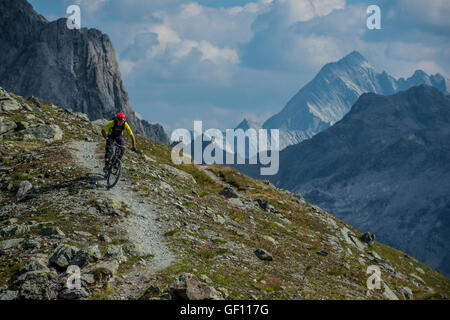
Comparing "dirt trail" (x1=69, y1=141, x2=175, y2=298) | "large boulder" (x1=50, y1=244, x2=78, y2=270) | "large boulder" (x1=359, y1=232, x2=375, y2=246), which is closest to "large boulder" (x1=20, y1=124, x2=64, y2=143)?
"dirt trail" (x1=69, y1=141, x2=175, y2=298)

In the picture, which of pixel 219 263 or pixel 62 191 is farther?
pixel 62 191

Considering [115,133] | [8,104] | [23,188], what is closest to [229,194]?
[115,133]

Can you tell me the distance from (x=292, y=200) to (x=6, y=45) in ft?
709

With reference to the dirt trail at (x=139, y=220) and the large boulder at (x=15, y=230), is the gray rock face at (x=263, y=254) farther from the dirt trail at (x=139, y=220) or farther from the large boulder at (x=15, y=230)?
the large boulder at (x=15, y=230)

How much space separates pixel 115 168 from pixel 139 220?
5293mm

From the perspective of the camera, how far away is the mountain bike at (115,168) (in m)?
21.4

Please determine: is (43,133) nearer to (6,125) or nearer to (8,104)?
(6,125)

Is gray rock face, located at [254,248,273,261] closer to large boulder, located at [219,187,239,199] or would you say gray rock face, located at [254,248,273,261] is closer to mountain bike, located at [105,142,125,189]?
mountain bike, located at [105,142,125,189]

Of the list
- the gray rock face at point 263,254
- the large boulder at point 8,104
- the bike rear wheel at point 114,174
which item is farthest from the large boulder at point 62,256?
the large boulder at point 8,104

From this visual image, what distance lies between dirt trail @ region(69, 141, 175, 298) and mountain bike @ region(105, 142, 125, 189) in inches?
16.1
